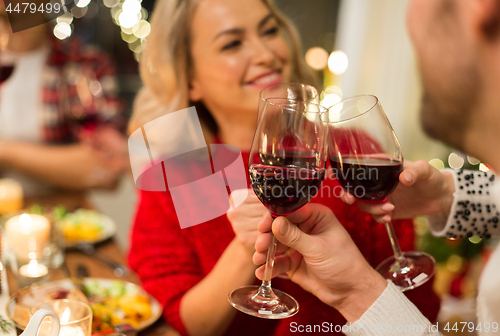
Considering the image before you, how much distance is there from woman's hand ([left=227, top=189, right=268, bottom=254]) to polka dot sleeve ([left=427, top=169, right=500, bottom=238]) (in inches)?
15.7

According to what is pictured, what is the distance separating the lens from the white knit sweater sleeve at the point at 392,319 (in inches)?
23.0

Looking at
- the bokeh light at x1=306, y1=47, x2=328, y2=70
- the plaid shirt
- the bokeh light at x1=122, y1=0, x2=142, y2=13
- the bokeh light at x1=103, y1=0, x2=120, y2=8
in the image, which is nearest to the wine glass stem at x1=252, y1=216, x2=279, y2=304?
the bokeh light at x1=122, y1=0, x2=142, y2=13

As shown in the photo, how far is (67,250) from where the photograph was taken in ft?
3.76

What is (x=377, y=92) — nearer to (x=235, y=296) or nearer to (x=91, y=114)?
(x=91, y=114)

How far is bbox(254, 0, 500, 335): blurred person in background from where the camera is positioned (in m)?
0.47

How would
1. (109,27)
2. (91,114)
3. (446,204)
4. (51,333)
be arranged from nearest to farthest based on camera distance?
1. (51,333)
2. (446,204)
3. (91,114)
4. (109,27)

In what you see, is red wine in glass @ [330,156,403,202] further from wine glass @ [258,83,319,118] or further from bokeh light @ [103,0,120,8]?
bokeh light @ [103,0,120,8]

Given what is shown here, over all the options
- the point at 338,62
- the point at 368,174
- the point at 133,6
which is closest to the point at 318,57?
the point at 338,62

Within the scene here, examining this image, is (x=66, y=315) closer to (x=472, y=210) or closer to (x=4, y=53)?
(x=4, y=53)

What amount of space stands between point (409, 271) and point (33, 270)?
831 mm

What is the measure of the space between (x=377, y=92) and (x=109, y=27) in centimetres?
235

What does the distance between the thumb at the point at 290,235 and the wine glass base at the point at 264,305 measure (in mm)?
95

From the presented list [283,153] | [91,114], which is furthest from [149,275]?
[91,114]

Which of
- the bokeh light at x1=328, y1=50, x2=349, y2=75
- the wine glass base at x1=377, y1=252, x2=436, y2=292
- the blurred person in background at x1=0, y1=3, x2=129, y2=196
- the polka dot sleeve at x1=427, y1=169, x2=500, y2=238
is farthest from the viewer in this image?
the bokeh light at x1=328, y1=50, x2=349, y2=75
